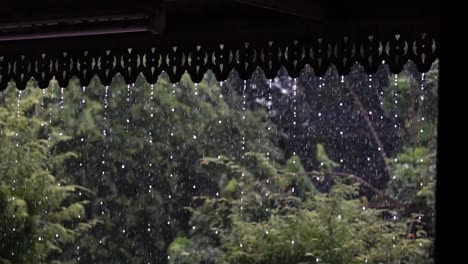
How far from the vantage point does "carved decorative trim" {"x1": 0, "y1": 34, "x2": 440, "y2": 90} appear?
263 cm

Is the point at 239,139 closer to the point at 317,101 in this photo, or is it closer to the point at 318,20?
the point at 317,101

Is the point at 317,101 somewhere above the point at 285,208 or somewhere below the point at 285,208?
above

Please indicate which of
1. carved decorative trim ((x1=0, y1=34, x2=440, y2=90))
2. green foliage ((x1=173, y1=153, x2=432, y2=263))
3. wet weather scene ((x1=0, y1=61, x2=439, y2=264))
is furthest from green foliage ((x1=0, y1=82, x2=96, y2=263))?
carved decorative trim ((x1=0, y1=34, x2=440, y2=90))

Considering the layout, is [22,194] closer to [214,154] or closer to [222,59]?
[214,154]

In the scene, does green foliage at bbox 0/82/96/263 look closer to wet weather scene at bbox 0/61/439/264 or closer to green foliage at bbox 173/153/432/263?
wet weather scene at bbox 0/61/439/264

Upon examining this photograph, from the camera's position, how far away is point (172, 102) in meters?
10.7

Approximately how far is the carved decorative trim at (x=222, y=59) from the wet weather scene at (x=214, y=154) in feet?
18.4

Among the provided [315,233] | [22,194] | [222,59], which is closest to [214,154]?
[315,233]

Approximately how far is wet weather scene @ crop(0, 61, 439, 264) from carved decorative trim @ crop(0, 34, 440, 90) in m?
5.61

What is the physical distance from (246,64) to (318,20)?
0.92 feet

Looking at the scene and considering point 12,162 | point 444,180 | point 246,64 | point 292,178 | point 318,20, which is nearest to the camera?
point 444,180

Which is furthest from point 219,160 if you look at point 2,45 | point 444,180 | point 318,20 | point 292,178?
point 444,180

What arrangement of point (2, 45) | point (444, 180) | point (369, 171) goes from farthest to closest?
point (369, 171)
point (2, 45)
point (444, 180)

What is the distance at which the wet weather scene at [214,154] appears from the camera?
369 inches
